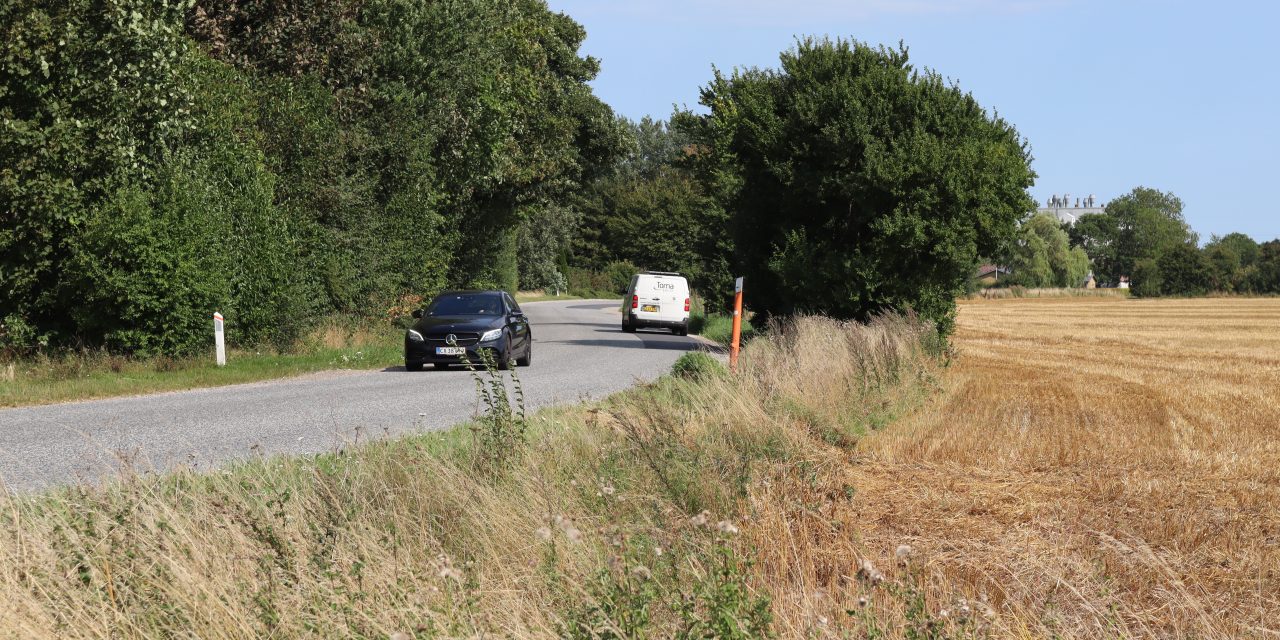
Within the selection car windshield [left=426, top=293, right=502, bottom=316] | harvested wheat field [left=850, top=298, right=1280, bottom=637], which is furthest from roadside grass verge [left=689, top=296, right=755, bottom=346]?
harvested wheat field [left=850, top=298, right=1280, bottom=637]

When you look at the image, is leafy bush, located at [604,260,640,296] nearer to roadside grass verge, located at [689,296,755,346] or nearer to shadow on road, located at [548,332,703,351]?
roadside grass verge, located at [689,296,755,346]

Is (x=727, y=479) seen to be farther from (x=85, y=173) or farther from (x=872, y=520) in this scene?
(x=85, y=173)

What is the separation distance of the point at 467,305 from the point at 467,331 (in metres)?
1.21

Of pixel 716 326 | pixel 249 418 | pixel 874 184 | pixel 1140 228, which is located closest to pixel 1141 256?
pixel 1140 228

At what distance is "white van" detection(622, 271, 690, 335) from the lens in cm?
3809

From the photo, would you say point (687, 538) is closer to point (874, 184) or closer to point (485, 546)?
point (485, 546)

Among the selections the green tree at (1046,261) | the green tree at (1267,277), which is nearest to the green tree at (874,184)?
the green tree at (1267,277)

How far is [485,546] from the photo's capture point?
5.77 meters

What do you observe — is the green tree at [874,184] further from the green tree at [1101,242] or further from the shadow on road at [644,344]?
the green tree at [1101,242]

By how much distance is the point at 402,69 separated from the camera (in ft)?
111

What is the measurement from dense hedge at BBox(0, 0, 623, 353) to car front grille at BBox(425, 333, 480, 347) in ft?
11.2

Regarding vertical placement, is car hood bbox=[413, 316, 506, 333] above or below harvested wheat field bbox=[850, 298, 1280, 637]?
above

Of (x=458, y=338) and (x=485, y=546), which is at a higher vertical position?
(x=485, y=546)

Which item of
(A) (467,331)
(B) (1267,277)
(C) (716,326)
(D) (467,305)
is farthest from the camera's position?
(B) (1267,277)
